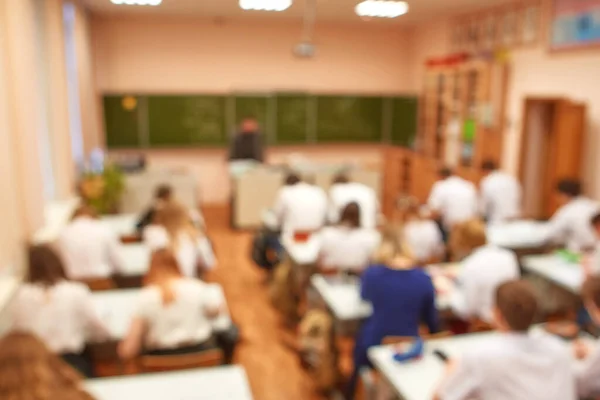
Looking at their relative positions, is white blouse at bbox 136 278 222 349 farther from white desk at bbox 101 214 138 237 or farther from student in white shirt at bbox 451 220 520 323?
white desk at bbox 101 214 138 237

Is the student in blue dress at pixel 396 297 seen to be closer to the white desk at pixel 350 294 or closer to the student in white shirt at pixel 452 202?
the white desk at pixel 350 294

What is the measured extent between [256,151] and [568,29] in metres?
4.90

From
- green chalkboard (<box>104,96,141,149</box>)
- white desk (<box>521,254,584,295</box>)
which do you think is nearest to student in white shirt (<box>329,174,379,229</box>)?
white desk (<box>521,254,584,295</box>)

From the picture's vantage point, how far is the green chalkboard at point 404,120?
10.0 metres

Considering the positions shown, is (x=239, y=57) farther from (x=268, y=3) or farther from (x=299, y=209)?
(x=268, y=3)

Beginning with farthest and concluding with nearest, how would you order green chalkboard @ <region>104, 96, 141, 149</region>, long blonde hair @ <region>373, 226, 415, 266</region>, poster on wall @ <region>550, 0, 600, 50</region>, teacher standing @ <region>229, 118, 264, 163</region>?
green chalkboard @ <region>104, 96, 141, 149</region> < teacher standing @ <region>229, 118, 264, 163</region> < poster on wall @ <region>550, 0, 600, 50</region> < long blonde hair @ <region>373, 226, 415, 266</region>

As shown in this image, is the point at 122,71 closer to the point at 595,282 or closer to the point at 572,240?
the point at 572,240

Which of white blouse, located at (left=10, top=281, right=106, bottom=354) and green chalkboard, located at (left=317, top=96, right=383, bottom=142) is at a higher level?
green chalkboard, located at (left=317, top=96, right=383, bottom=142)

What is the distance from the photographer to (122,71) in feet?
30.9

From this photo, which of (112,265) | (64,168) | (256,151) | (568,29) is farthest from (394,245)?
(256,151)

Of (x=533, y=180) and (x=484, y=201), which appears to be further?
(x=533, y=180)

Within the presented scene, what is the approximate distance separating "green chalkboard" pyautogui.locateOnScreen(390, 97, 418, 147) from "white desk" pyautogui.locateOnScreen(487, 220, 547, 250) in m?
4.50

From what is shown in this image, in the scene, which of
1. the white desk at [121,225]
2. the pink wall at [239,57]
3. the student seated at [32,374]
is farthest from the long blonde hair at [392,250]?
the pink wall at [239,57]

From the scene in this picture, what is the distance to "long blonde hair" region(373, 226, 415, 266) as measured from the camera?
11.2 ft
